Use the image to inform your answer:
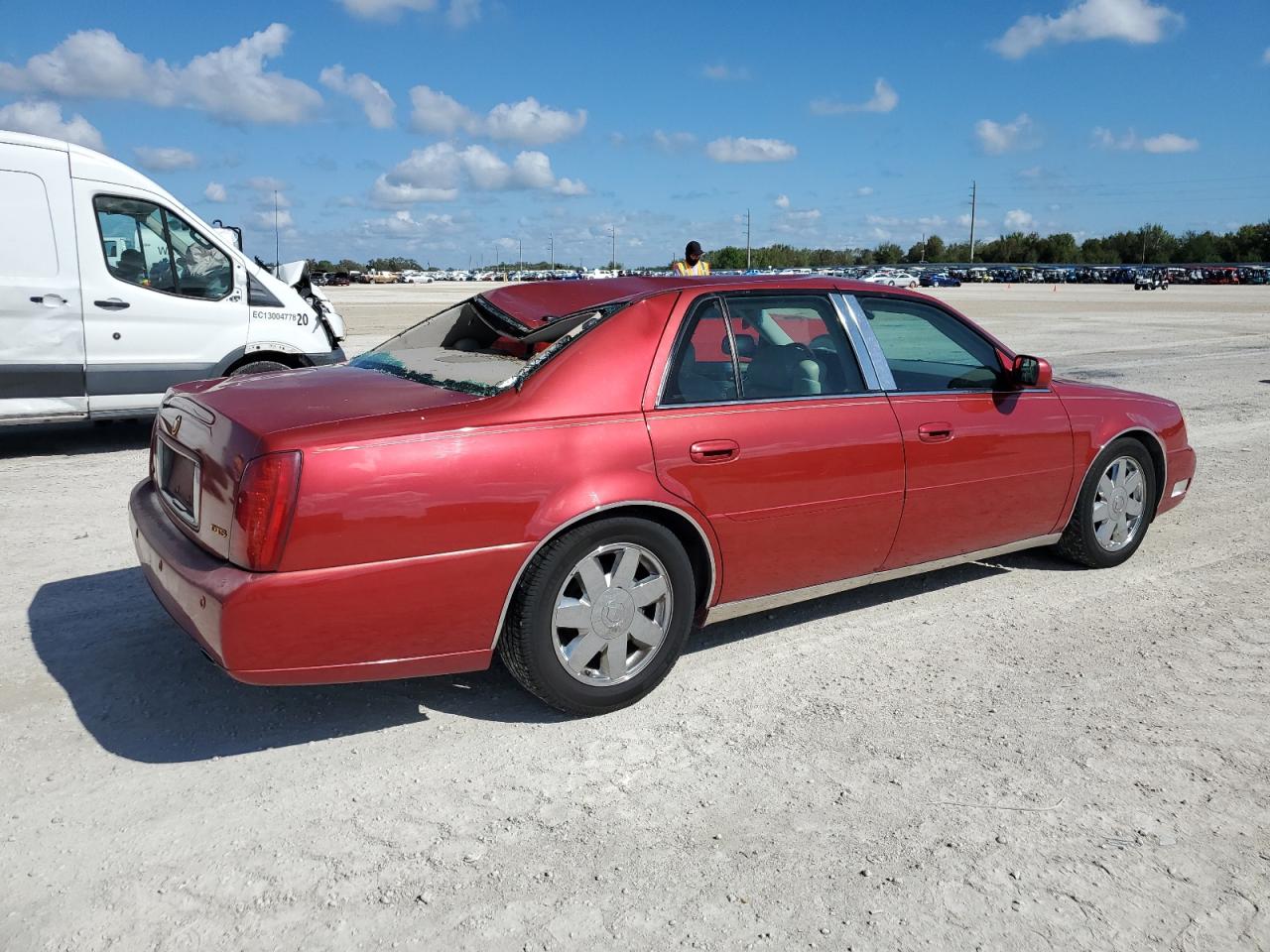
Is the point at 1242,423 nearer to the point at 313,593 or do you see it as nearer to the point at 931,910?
the point at 931,910

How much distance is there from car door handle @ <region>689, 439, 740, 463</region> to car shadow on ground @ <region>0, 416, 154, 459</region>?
6318 millimetres

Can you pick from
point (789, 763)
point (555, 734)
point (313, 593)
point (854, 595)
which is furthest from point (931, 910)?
point (854, 595)

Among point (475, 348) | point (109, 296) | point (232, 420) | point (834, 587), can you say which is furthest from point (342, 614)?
point (109, 296)

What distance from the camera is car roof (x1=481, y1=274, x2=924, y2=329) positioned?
410 centimetres

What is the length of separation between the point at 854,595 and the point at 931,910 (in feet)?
7.92

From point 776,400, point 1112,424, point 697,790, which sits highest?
→ point 776,400

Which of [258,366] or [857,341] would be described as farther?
[258,366]

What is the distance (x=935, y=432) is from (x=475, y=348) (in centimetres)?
199

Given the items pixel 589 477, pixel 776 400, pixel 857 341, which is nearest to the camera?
pixel 589 477

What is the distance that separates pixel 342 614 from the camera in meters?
3.12

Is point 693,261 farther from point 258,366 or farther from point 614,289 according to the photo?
point 614,289

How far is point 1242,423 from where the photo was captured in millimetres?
9812

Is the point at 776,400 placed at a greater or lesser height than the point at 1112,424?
greater

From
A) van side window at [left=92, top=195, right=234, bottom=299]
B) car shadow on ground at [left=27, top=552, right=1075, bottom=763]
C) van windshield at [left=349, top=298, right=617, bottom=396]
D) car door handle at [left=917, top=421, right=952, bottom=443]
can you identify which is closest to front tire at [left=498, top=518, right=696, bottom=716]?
car shadow on ground at [left=27, top=552, right=1075, bottom=763]
